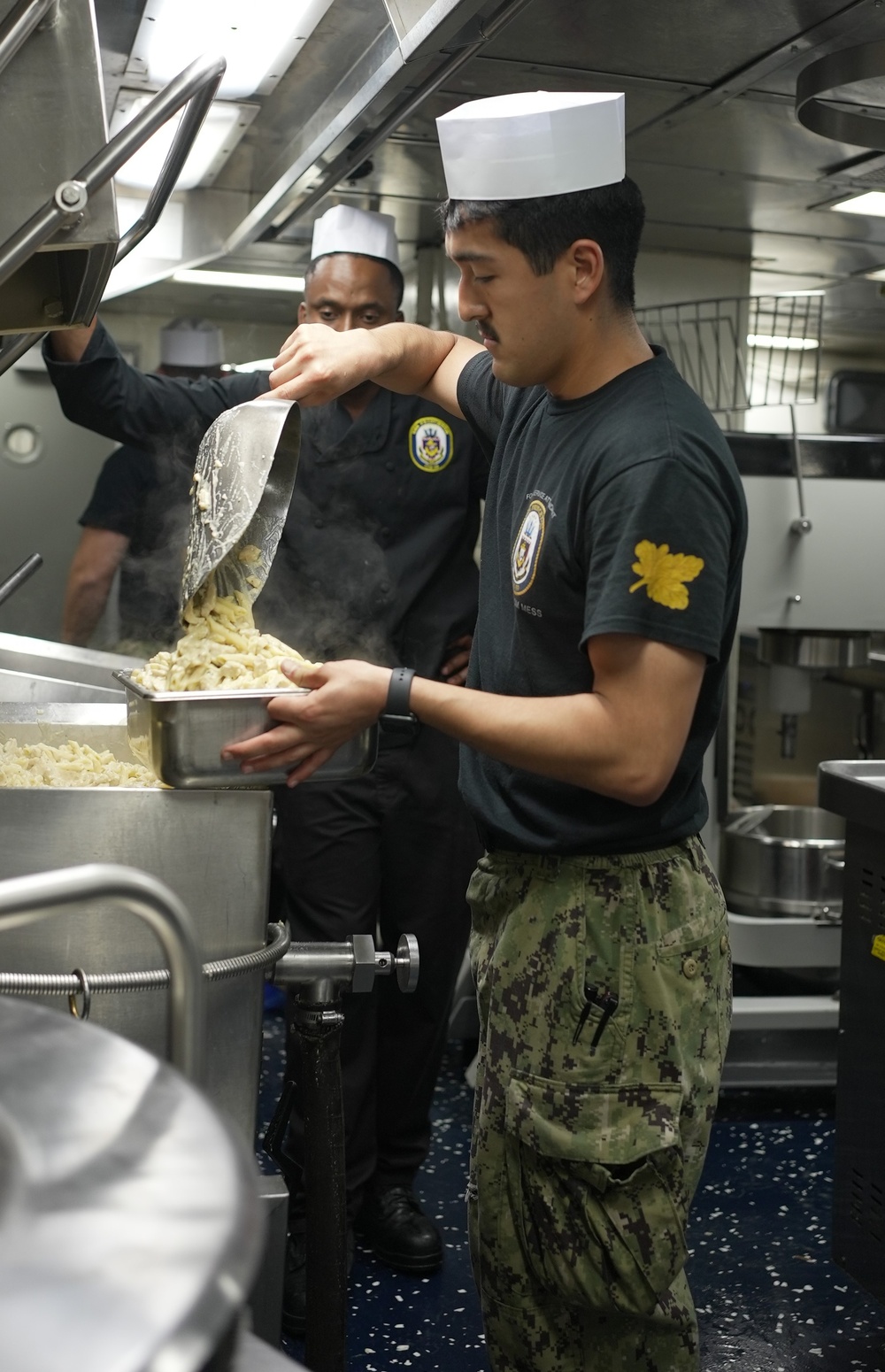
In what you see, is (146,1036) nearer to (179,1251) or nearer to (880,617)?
(179,1251)

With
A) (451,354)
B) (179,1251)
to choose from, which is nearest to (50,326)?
(451,354)

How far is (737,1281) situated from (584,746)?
1492mm

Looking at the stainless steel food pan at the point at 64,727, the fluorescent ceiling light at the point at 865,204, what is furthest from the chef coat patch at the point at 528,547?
the fluorescent ceiling light at the point at 865,204

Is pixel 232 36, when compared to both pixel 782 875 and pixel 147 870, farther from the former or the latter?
pixel 782 875

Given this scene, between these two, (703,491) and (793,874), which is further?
(793,874)

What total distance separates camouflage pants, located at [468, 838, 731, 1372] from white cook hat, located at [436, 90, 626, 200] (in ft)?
2.59

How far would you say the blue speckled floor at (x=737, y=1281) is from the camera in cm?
219

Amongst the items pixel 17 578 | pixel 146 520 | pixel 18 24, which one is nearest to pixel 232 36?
pixel 17 578

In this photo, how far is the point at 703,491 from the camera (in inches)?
55.8

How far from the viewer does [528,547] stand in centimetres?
154

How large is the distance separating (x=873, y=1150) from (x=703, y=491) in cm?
140

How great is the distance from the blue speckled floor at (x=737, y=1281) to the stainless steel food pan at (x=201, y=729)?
1278 millimetres

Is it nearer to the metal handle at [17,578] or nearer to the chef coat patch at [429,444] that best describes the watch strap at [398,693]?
the metal handle at [17,578]

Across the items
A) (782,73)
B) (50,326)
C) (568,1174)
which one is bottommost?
(568,1174)
